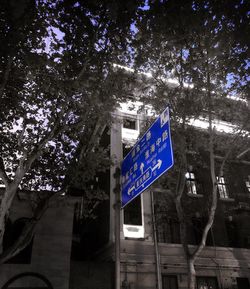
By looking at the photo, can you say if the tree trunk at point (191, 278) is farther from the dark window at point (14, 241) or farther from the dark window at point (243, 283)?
the dark window at point (243, 283)

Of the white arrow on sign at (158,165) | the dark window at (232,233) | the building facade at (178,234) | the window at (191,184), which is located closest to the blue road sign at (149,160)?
the white arrow on sign at (158,165)

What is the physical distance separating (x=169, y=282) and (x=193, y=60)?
1071 centimetres

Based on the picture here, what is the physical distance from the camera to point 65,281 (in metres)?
11.9

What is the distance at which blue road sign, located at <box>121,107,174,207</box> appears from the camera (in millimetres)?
5418

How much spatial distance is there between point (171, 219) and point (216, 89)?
7.78 metres

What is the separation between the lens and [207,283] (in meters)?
13.8

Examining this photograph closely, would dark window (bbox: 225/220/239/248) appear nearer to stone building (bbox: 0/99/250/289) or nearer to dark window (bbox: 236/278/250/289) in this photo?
stone building (bbox: 0/99/250/289)

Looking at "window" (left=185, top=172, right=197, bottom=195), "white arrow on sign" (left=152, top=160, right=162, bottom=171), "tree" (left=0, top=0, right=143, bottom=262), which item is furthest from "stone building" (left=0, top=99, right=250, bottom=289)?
"white arrow on sign" (left=152, top=160, right=162, bottom=171)

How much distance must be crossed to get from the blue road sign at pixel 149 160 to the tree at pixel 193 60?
2.20 meters

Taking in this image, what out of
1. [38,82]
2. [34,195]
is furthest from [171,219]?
[38,82]

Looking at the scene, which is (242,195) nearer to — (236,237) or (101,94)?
(236,237)

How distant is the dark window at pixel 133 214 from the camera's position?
14562 millimetres

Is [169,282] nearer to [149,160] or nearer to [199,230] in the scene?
[199,230]

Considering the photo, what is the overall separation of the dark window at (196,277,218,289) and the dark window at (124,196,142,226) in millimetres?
4207
